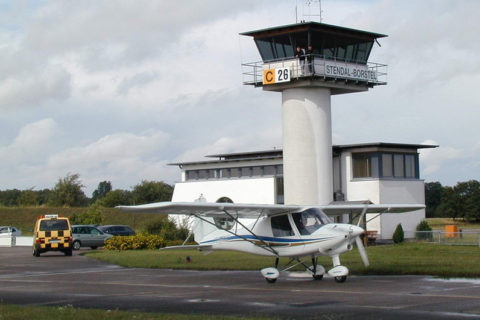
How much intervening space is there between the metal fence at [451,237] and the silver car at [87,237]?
1803 cm

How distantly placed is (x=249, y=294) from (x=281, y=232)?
3.85m

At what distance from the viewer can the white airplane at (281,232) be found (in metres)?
19.7

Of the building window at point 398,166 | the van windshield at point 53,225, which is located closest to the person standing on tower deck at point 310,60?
the building window at point 398,166

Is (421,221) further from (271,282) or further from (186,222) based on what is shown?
(271,282)

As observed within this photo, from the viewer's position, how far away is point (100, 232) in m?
43.8

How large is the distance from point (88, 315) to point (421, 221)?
3623cm

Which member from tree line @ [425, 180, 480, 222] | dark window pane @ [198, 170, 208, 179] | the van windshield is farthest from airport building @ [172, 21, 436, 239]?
tree line @ [425, 180, 480, 222]

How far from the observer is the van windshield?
36906 millimetres

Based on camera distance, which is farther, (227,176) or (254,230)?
(227,176)

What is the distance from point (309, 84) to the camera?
41.2 m

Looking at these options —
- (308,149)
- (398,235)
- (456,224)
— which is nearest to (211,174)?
(308,149)

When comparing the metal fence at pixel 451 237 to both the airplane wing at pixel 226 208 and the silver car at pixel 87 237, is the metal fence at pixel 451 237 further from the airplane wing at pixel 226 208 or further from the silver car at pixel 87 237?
the silver car at pixel 87 237

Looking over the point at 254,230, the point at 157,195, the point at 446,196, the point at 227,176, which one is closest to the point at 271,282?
the point at 254,230

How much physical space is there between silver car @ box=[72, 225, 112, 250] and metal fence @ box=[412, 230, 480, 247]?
18029mm
